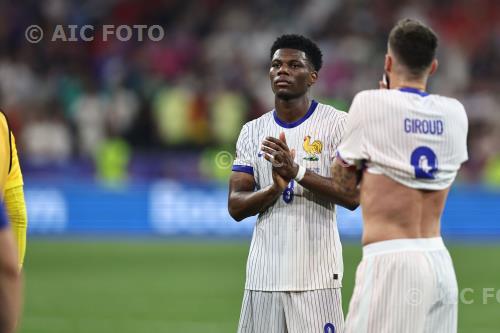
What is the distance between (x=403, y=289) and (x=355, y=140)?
754 mm

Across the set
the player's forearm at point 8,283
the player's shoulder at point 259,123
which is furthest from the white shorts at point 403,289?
the player's forearm at point 8,283

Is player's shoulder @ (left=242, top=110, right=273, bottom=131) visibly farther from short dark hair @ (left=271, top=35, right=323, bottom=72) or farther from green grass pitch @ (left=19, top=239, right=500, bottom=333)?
green grass pitch @ (left=19, top=239, right=500, bottom=333)

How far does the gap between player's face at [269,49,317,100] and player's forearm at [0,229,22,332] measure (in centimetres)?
276

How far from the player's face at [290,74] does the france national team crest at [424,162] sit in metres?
1.32

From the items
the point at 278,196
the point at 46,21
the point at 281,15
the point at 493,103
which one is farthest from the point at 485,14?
the point at 278,196

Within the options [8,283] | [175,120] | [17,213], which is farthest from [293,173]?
[175,120]

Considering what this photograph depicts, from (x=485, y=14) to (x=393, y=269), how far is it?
17.9 meters

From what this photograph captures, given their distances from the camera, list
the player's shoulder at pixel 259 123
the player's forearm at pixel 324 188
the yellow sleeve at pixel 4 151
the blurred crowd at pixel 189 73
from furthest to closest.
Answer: the blurred crowd at pixel 189 73, the player's shoulder at pixel 259 123, the player's forearm at pixel 324 188, the yellow sleeve at pixel 4 151

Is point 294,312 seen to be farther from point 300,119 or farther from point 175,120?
point 175,120

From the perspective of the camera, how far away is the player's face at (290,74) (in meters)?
6.01

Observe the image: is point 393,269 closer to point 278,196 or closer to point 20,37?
point 278,196

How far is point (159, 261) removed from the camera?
15.2m

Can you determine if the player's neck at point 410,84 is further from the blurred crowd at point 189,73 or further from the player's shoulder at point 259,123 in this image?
the blurred crowd at point 189,73

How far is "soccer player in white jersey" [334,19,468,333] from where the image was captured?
15.9ft
